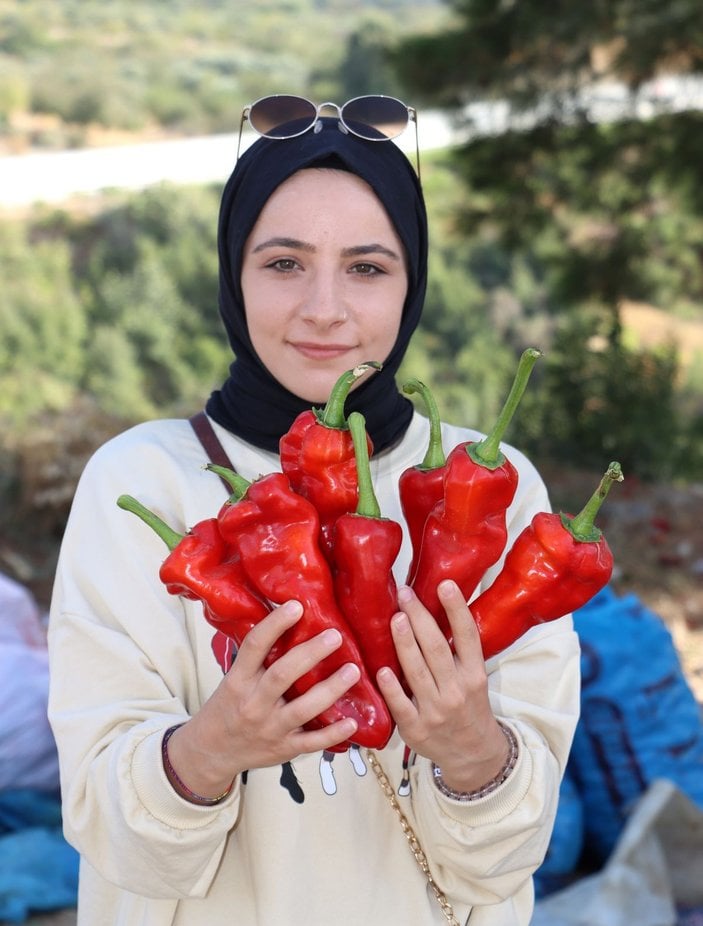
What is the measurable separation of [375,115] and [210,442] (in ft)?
2.14

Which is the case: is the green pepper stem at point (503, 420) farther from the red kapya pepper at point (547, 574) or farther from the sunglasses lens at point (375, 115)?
the sunglasses lens at point (375, 115)

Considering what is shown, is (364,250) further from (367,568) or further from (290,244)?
(367,568)

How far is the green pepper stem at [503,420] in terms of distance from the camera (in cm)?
124

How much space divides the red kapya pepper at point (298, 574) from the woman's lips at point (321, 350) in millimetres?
415

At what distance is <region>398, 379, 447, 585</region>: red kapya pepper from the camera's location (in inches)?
53.7

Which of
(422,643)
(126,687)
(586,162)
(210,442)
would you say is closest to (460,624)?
(422,643)

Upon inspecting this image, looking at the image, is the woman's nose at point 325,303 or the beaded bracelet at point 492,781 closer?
the beaded bracelet at point 492,781

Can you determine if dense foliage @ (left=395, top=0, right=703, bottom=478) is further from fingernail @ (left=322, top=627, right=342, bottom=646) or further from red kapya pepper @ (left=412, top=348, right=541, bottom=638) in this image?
fingernail @ (left=322, top=627, right=342, bottom=646)

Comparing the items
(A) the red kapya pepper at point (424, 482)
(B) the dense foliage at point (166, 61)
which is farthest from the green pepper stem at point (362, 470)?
(B) the dense foliage at point (166, 61)

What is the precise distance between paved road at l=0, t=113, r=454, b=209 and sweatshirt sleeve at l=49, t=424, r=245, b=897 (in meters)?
32.1

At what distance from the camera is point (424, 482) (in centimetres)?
138

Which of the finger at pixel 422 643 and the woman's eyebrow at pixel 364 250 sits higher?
the woman's eyebrow at pixel 364 250

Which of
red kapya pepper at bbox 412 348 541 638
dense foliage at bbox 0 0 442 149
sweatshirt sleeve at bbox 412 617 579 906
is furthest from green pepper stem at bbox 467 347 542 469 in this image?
dense foliage at bbox 0 0 442 149

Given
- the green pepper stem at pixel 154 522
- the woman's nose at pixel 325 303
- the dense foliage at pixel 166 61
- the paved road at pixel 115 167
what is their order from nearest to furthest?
the green pepper stem at pixel 154 522, the woman's nose at pixel 325 303, the paved road at pixel 115 167, the dense foliage at pixel 166 61
